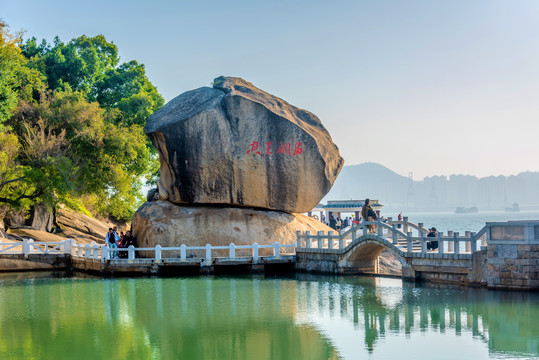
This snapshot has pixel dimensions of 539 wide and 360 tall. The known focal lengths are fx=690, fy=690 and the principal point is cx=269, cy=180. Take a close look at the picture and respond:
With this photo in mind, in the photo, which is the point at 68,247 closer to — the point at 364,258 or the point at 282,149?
the point at 282,149

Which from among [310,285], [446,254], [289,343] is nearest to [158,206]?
[310,285]

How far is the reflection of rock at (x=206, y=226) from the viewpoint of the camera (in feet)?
105

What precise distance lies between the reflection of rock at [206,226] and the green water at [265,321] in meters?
4.21

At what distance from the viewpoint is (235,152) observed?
32094mm

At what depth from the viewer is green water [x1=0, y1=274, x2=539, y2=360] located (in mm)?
16234

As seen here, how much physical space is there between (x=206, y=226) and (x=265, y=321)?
13044 millimetres

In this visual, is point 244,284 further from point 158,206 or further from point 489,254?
point 489,254

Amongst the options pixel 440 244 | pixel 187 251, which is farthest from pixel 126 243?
pixel 440 244

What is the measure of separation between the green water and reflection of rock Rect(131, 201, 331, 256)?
4.21 metres

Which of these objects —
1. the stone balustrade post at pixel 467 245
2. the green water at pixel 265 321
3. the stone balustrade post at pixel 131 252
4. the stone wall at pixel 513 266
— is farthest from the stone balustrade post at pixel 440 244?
the stone balustrade post at pixel 131 252

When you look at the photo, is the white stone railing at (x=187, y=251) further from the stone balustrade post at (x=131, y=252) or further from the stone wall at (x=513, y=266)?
the stone wall at (x=513, y=266)

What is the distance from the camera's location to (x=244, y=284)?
1095 inches

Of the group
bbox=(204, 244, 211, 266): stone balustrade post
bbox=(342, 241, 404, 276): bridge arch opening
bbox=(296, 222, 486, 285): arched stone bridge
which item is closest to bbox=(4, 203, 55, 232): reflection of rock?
bbox=(204, 244, 211, 266): stone balustrade post

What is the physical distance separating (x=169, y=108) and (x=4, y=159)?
8.76m
